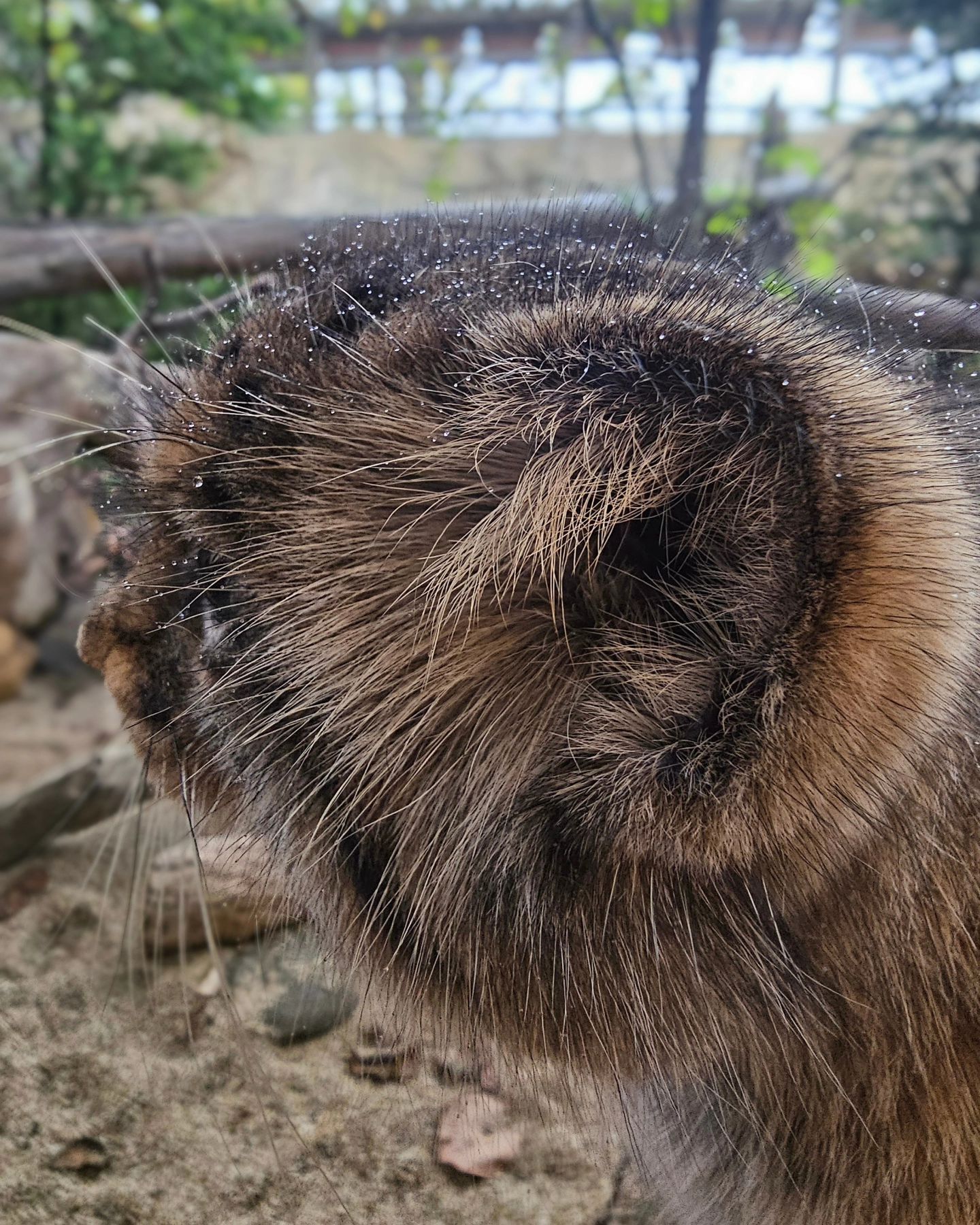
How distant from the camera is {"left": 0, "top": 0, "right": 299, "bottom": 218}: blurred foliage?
3381 millimetres

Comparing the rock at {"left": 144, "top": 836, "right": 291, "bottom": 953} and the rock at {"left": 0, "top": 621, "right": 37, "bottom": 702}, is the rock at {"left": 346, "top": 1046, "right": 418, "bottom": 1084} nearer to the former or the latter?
the rock at {"left": 144, "top": 836, "right": 291, "bottom": 953}

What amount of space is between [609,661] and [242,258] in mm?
1996

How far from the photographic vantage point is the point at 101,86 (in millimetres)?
3488

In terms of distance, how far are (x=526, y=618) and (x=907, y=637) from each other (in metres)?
0.22

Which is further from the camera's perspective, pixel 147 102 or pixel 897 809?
pixel 147 102

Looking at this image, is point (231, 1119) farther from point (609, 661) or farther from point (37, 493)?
point (37, 493)

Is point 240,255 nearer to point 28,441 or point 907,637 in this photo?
point 28,441

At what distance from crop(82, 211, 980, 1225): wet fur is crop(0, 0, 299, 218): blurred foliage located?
2.96 m

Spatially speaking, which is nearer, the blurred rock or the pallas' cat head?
the pallas' cat head

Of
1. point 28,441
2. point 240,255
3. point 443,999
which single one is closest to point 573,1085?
point 443,999

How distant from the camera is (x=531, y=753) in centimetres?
63

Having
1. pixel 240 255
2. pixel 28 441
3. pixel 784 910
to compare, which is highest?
pixel 240 255

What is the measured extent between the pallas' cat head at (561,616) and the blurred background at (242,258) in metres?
0.17

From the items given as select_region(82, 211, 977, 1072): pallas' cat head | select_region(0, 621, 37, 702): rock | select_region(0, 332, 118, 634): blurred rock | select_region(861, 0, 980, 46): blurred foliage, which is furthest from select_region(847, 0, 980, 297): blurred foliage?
select_region(0, 621, 37, 702): rock
